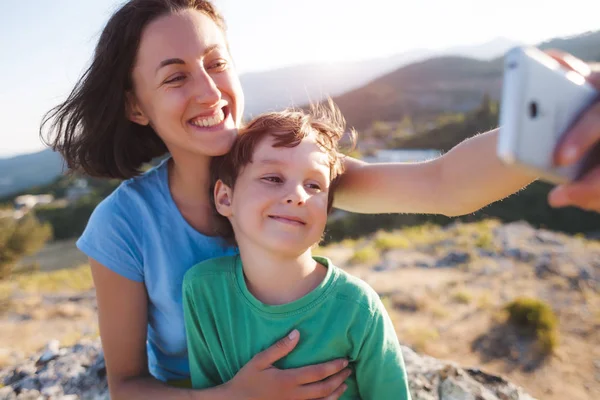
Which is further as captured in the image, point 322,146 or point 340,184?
point 340,184

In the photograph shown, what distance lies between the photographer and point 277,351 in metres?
1.71

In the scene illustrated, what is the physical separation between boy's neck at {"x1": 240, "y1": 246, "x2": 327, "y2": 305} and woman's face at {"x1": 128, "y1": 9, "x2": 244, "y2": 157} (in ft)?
1.66

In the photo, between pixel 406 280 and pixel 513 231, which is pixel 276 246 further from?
pixel 513 231

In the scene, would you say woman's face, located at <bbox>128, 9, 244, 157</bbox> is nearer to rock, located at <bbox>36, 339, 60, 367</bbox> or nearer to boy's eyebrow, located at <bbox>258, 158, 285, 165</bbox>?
boy's eyebrow, located at <bbox>258, 158, 285, 165</bbox>

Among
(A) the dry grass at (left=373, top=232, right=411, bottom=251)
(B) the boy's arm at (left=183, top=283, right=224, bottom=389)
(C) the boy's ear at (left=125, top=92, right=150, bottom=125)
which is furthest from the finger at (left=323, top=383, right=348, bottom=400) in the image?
(A) the dry grass at (left=373, top=232, right=411, bottom=251)

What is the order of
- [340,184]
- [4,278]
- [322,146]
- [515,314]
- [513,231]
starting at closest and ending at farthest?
[322,146], [340,184], [515,314], [513,231], [4,278]

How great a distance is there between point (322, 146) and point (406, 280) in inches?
303

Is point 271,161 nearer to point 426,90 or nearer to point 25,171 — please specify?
point 426,90

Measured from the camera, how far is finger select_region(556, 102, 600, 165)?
2.95 feet

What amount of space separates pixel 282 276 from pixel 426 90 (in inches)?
A: 2160

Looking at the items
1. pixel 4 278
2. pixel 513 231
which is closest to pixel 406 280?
pixel 513 231

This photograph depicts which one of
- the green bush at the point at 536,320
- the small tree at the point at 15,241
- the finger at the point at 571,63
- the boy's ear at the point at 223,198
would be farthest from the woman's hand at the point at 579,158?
the small tree at the point at 15,241

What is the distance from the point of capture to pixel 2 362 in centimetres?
523

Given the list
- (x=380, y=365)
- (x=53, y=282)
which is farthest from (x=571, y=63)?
(x=53, y=282)
